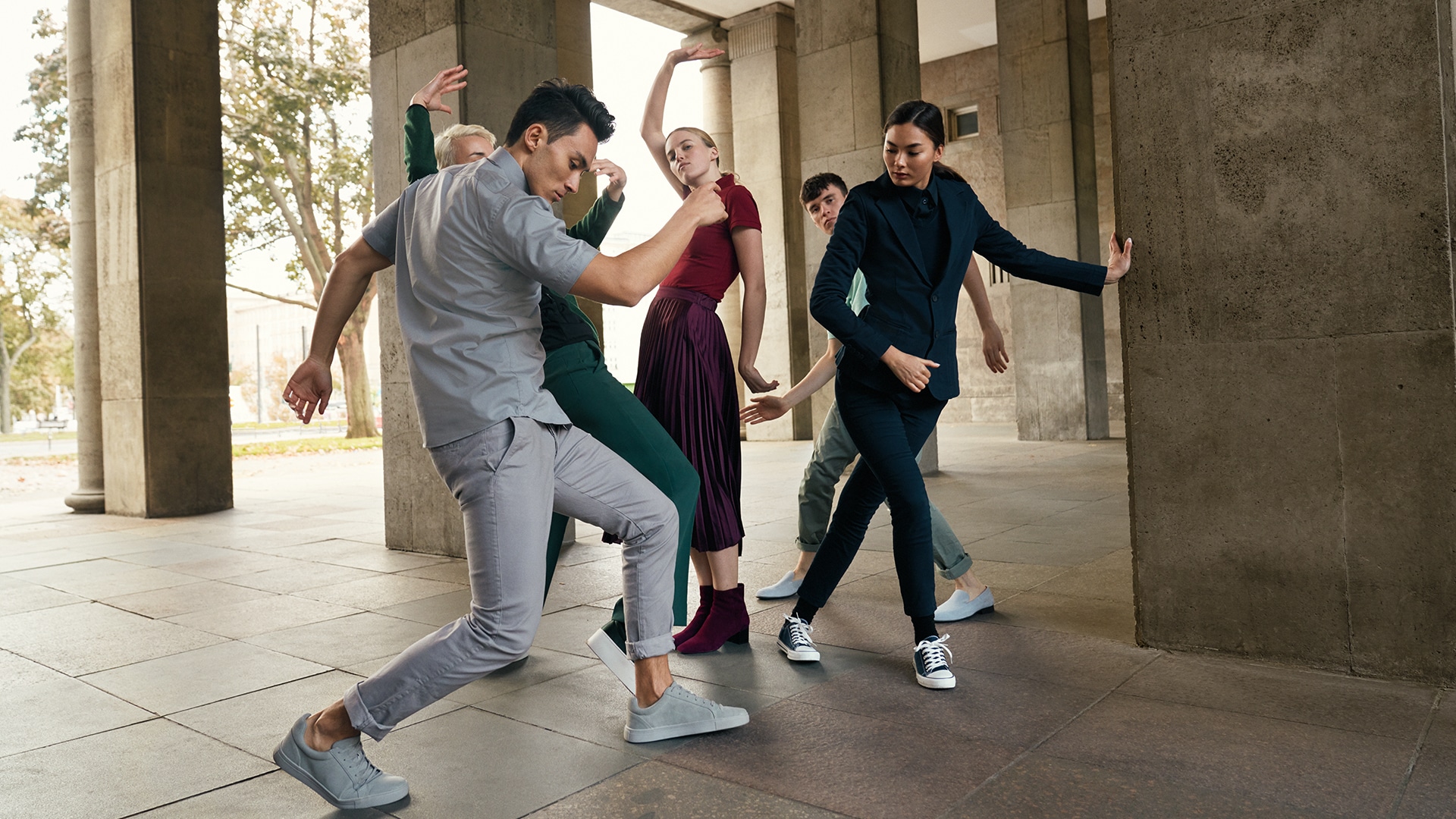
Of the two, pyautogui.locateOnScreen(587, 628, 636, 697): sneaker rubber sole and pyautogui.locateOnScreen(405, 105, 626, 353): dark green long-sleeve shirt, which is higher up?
pyautogui.locateOnScreen(405, 105, 626, 353): dark green long-sleeve shirt

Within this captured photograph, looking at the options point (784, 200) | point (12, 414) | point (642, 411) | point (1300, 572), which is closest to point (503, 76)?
point (642, 411)

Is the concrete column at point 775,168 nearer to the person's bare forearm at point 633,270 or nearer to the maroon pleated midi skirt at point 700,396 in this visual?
the maroon pleated midi skirt at point 700,396

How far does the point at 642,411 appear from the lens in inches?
138

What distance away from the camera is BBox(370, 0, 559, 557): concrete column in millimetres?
6672

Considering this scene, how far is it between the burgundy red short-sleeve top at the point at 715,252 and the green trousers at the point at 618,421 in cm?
66

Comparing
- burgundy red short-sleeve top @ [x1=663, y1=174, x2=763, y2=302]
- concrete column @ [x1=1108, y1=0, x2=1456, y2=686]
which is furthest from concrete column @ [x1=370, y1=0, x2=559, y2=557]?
concrete column @ [x1=1108, y1=0, x2=1456, y2=686]

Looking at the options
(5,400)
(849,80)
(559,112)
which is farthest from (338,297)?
(5,400)

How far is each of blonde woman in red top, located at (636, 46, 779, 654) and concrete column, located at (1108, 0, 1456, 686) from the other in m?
1.45

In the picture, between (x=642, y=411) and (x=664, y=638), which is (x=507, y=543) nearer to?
(x=664, y=638)

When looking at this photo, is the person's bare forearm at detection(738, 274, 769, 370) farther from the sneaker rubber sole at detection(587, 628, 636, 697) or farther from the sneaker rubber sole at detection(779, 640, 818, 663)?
the sneaker rubber sole at detection(587, 628, 636, 697)

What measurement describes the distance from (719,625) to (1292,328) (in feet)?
7.51

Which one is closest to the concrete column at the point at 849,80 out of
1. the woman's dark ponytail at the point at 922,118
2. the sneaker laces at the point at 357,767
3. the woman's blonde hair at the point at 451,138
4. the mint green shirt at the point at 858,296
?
the mint green shirt at the point at 858,296

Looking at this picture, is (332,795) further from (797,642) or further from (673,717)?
(797,642)

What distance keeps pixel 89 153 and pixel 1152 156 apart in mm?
11699
